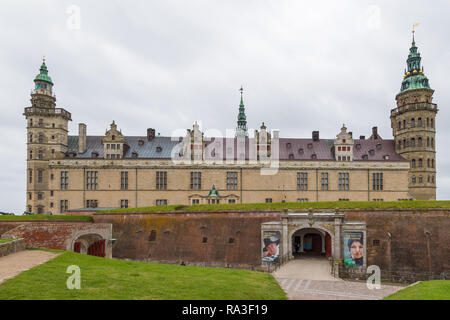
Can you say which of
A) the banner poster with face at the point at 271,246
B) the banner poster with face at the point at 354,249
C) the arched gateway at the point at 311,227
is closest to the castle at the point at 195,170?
the arched gateway at the point at 311,227

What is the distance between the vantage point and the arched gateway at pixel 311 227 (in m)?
32.2

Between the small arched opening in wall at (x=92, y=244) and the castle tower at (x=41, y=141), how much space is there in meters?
17.7

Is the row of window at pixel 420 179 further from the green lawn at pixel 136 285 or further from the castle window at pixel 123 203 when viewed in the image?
the castle window at pixel 123 203

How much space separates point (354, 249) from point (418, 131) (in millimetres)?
34390

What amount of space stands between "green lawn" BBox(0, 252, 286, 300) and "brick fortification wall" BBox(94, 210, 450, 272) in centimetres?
1499

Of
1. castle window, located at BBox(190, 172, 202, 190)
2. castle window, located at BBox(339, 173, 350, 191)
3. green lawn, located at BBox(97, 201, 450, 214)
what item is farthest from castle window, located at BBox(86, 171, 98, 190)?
castle window, located at BBox(339, 173, 350, 191)

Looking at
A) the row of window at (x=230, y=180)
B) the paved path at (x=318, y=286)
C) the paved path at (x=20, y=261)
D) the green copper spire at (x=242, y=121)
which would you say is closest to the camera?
the paved path at (x=20, y=261)

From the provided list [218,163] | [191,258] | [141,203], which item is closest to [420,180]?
[218,163]

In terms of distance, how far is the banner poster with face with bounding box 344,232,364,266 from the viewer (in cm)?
3164

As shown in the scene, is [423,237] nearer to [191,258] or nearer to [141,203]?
[191,258]

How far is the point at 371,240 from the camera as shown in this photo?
1355 inches

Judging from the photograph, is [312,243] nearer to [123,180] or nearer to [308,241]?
[308,241]

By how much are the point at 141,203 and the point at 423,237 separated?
39148mm

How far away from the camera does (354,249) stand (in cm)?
3175
